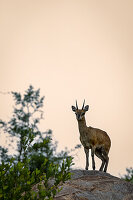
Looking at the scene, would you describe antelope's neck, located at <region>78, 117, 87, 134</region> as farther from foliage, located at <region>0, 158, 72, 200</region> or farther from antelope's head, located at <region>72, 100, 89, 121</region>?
foliage, located at <region>0, 158, 72, 200</region>

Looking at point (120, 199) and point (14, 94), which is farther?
point (14, 94)

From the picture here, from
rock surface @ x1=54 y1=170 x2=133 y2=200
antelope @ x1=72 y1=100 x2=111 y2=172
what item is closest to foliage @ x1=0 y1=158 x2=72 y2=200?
rock surface @ x1=54 y1=170 x2=133 y2=200

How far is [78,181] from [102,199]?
52.8 inches

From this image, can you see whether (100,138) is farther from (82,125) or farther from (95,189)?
(95,189)

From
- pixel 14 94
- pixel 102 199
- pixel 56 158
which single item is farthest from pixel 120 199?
pixel 14 94

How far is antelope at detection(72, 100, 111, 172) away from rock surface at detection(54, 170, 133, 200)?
2592 millimetres

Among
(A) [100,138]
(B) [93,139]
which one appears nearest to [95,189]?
(B) [93,139]

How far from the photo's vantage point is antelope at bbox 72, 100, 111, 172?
1430 centimetres

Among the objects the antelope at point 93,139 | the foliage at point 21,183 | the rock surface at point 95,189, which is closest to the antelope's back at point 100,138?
the antelope at point 93,139

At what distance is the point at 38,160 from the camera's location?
2414 centimetres

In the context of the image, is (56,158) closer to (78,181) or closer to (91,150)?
(91,150)

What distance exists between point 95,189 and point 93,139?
4.18 m

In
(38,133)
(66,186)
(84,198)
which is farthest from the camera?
(38,133)

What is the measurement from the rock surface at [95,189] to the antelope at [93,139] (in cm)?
259
